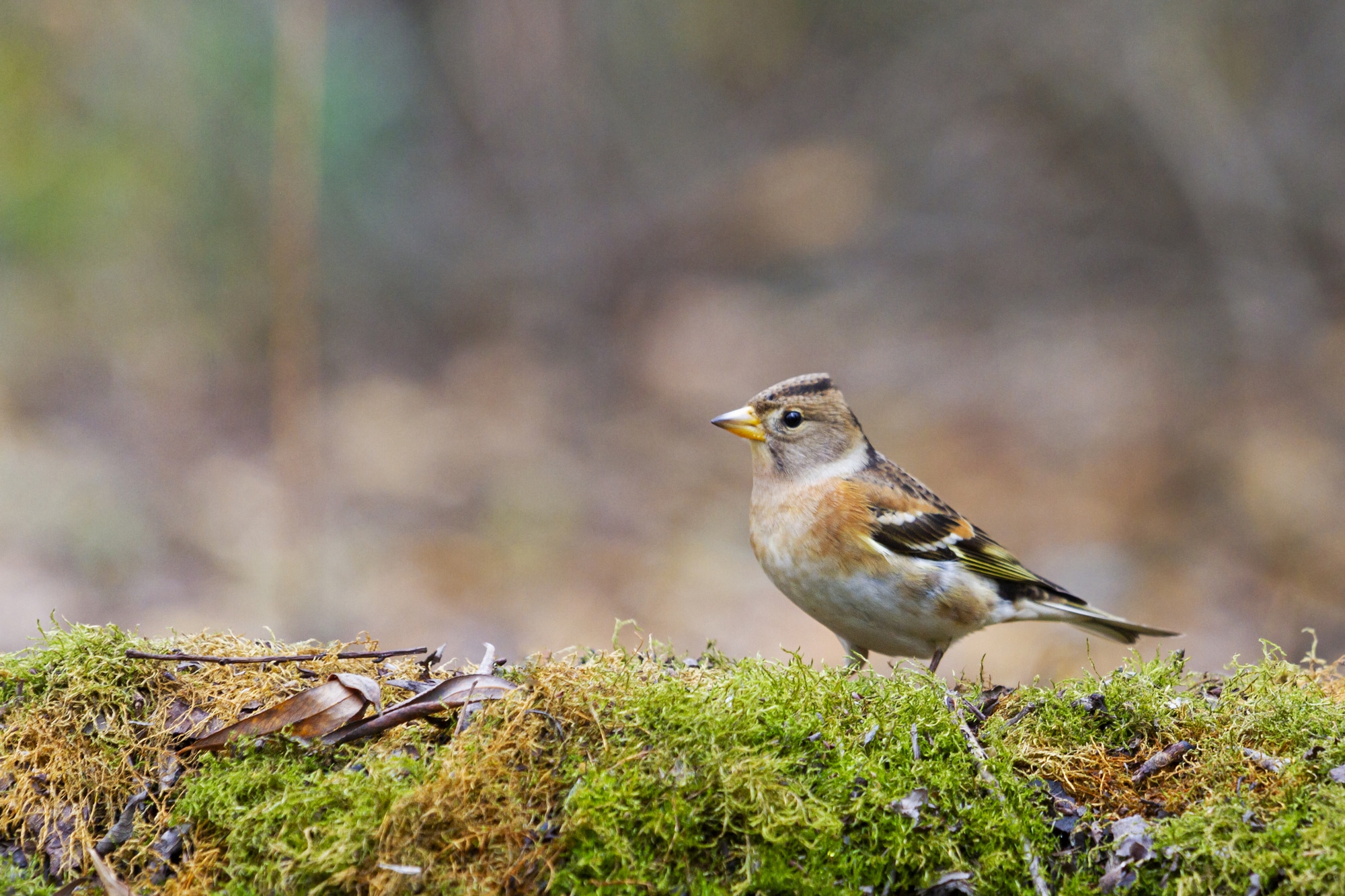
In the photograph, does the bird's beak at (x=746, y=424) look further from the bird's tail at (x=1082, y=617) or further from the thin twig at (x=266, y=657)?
the thin twig at (x=266, y=657)

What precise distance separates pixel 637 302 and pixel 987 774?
11435 millimetres

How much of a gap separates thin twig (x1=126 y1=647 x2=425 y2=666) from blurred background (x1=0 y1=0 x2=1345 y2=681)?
4316 mm

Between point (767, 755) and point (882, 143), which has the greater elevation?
point (882, 143)

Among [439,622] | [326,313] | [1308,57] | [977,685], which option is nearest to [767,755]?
[977,685]

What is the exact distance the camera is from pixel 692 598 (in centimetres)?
870

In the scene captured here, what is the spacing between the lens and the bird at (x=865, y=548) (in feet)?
15.8

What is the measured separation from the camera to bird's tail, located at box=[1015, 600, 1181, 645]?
207 inches

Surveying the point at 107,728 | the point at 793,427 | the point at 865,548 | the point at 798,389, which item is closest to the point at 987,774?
the point at 865,548

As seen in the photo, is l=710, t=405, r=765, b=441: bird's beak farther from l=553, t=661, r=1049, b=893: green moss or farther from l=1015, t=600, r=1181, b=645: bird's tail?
l=553, t=661, r=1049, b=893: green moss

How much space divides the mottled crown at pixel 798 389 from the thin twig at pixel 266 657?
9.13 ft

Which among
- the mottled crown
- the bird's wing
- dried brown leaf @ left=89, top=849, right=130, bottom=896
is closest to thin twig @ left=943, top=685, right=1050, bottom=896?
the bird's wing

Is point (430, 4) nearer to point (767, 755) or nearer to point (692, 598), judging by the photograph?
point (692, 598)

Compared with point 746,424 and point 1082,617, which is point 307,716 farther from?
point 1082,617

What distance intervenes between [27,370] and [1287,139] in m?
14.1
